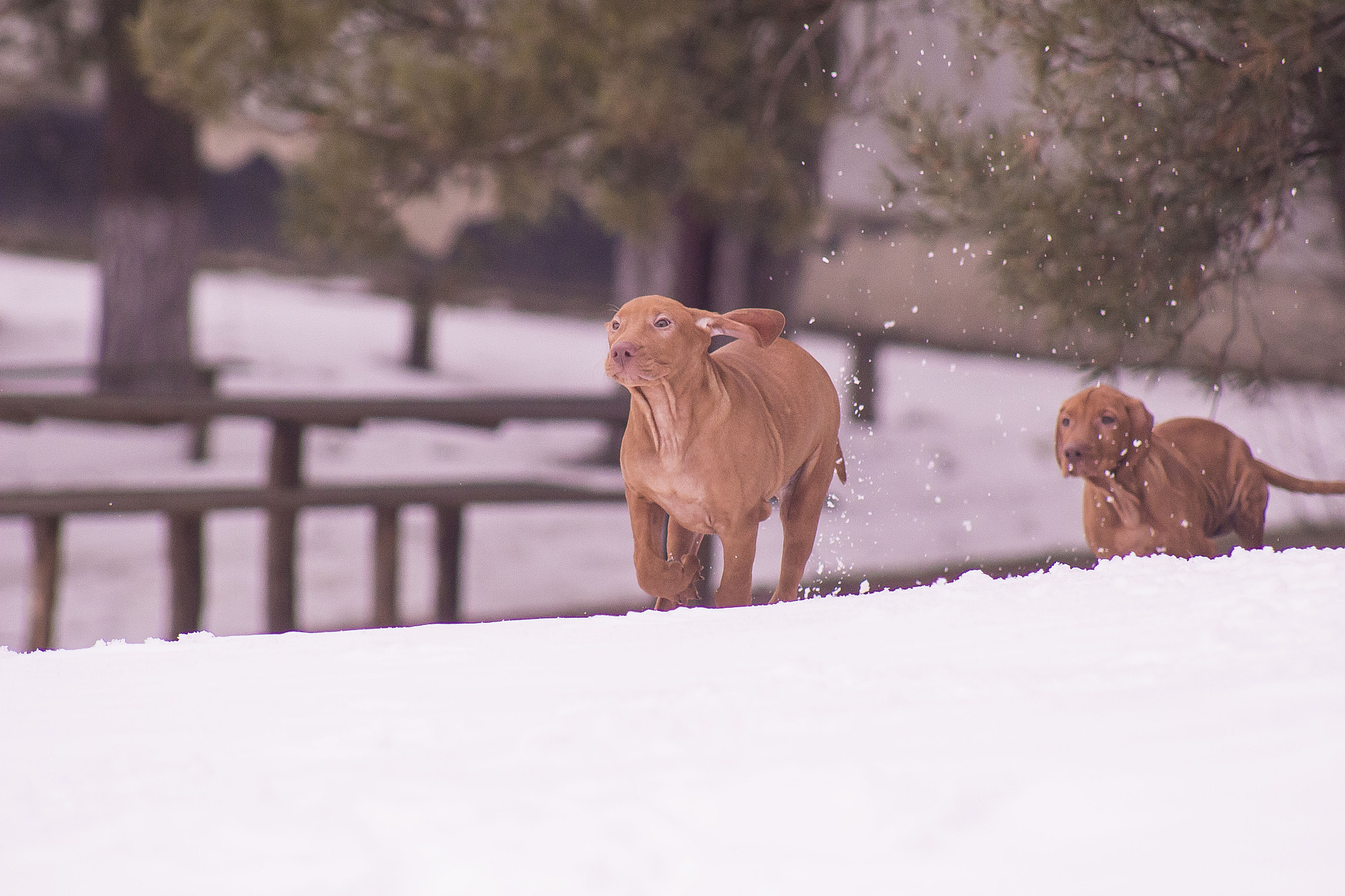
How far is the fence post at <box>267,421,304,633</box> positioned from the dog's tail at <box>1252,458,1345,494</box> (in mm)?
2357

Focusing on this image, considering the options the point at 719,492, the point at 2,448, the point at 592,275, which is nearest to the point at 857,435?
the point at 719,492

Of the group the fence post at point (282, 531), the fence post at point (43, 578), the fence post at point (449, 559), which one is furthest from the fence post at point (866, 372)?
the fence post at point (43, 578)

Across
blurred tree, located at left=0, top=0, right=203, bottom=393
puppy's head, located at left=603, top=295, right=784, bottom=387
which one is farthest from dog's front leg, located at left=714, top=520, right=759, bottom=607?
blurred tree, located at left=0, top=0, right=203, bottom=393

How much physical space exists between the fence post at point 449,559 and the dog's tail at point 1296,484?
2.24 m

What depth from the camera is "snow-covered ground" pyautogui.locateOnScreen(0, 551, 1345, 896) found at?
75 cm

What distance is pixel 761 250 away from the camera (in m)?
4.38

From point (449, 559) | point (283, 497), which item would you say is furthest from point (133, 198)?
point (449, 559)

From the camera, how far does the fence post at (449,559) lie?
3227mm

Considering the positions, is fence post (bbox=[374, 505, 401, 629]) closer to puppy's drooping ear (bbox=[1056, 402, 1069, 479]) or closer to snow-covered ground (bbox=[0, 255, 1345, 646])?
snow-covered ground (bbox=[0, 255, 1345, 646])

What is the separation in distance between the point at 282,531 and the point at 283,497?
0.15 meters

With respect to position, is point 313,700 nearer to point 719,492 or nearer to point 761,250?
point 719,492

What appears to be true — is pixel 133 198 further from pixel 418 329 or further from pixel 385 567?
pixel 385 567

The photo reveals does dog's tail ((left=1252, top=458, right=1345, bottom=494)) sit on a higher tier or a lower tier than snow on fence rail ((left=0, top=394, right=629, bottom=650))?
higher

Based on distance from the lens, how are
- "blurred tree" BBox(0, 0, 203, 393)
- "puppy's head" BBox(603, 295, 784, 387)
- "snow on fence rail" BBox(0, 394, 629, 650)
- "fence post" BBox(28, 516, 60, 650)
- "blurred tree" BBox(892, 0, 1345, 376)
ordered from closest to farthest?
"puppy's head" BBox(603, 295, 784, 387) < "blurred tree" BBox(892, 0, 1345, 376) < "snow on fence rail" BBox(0, 394, 629, 650) < "fence post" BBox(28, 516, 60, 650) < "blurred tree" BBox(0, 0, 203, 393)
